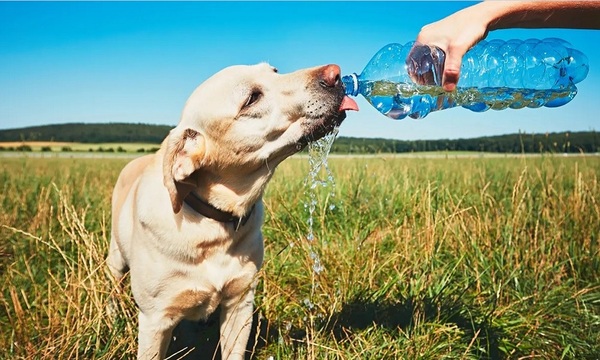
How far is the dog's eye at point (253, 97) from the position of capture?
9.10ft

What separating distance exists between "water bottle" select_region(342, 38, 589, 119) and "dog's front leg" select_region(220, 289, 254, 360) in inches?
55.0

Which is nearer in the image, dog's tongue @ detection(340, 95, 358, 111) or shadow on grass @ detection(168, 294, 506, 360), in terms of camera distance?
dog's tongue @ detection(340, 95, 358, 111)

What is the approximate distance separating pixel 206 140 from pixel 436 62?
131 cm

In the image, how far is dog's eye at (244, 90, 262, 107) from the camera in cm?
277

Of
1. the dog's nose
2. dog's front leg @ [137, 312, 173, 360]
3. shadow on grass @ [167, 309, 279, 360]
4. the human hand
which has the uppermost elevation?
the human hand

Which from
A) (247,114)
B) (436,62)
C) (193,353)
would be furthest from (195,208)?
(436,62)

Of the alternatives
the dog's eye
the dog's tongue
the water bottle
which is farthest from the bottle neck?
the dog's eye

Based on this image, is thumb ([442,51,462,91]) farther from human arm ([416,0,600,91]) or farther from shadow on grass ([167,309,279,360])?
shadow on grass ([167,309,279,360])

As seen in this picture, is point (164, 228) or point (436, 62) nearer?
point (436, 62)

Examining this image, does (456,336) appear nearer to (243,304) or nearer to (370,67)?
(243,304)

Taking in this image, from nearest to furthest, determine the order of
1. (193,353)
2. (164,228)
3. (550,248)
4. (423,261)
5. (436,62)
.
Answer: (436,62), (164,228), (193,353), (423,261), (550,248)

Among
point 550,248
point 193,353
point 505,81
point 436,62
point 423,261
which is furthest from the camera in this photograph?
point 550,248

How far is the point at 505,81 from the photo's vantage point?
2.92 metres

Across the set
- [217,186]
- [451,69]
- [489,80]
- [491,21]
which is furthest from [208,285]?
[489,80]
